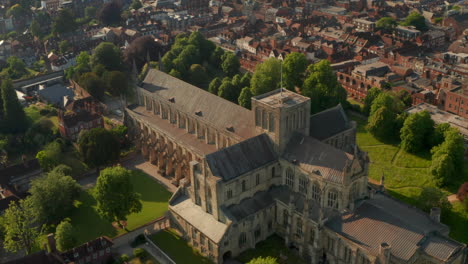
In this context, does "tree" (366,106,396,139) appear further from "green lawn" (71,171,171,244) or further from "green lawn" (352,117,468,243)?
"green lawn" (71,171,171,244)

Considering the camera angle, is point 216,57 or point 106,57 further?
point 216,57

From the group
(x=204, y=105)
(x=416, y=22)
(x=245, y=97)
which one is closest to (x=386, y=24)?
(x=416, y=22)

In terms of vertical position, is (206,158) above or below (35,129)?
above

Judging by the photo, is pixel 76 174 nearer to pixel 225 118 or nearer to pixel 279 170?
pixel 225 118

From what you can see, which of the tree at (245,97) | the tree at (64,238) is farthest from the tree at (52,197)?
the tree at (245,97)

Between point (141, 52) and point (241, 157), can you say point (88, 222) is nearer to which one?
point (241, 157)

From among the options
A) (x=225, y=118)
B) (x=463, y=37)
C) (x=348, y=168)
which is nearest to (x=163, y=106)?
(x=225, y=118)

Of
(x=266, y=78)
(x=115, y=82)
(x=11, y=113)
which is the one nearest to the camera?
(x=11, y=113)

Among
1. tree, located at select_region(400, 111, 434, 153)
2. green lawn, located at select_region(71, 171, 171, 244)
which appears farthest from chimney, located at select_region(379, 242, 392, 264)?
tree, located at select_region(400, 111, 434, 153)
